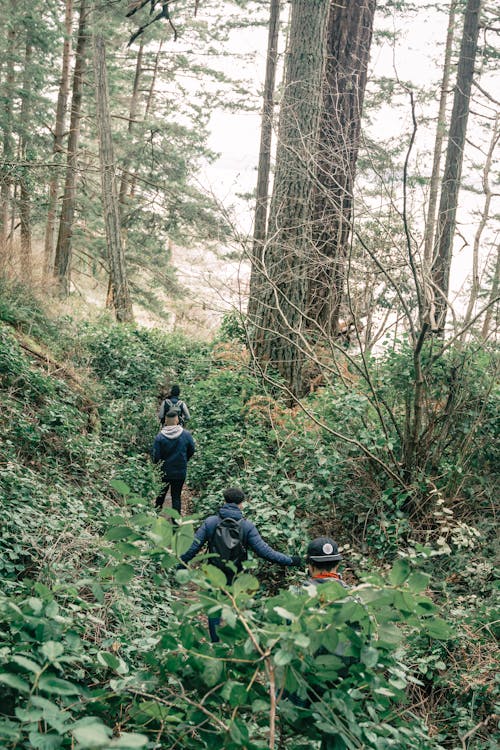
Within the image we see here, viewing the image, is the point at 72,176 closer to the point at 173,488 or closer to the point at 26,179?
the point at 26,179

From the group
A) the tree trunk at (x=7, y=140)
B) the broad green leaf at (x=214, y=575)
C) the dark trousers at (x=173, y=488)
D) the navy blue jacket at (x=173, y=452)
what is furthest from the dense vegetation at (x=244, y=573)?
the tree trunk at (x=7, y=140)

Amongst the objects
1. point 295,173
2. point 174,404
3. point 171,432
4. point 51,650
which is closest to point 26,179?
point 295,173

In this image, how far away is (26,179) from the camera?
43.4 feet

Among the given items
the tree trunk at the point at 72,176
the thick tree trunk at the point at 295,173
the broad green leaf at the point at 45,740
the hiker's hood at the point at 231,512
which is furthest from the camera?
the tree trunk at the point at 72,176

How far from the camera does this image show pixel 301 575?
639 cm

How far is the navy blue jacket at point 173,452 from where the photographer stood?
8273 millimetres

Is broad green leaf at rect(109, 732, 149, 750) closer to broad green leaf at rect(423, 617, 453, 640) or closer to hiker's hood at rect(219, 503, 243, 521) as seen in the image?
broad green leaf at rect(423, 617, 453, 640)

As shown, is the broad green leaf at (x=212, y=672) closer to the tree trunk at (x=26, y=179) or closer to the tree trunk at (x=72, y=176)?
the tree trunk at (x=26, y=179)

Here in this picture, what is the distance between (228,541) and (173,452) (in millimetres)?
3287

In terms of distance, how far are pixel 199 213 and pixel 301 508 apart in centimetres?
1558

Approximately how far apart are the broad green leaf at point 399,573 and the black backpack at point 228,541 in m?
3.00

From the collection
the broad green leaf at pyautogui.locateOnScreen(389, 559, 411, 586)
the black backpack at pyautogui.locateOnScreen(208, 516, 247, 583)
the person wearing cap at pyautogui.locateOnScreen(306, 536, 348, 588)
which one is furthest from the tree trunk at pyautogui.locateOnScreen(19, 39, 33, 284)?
the broad green leaf at pyautogui.locateOnScreen(389, 559, 411, 586)

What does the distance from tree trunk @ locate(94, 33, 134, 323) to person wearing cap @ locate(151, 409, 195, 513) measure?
1001 cm

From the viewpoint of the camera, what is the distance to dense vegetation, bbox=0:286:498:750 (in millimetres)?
2289
